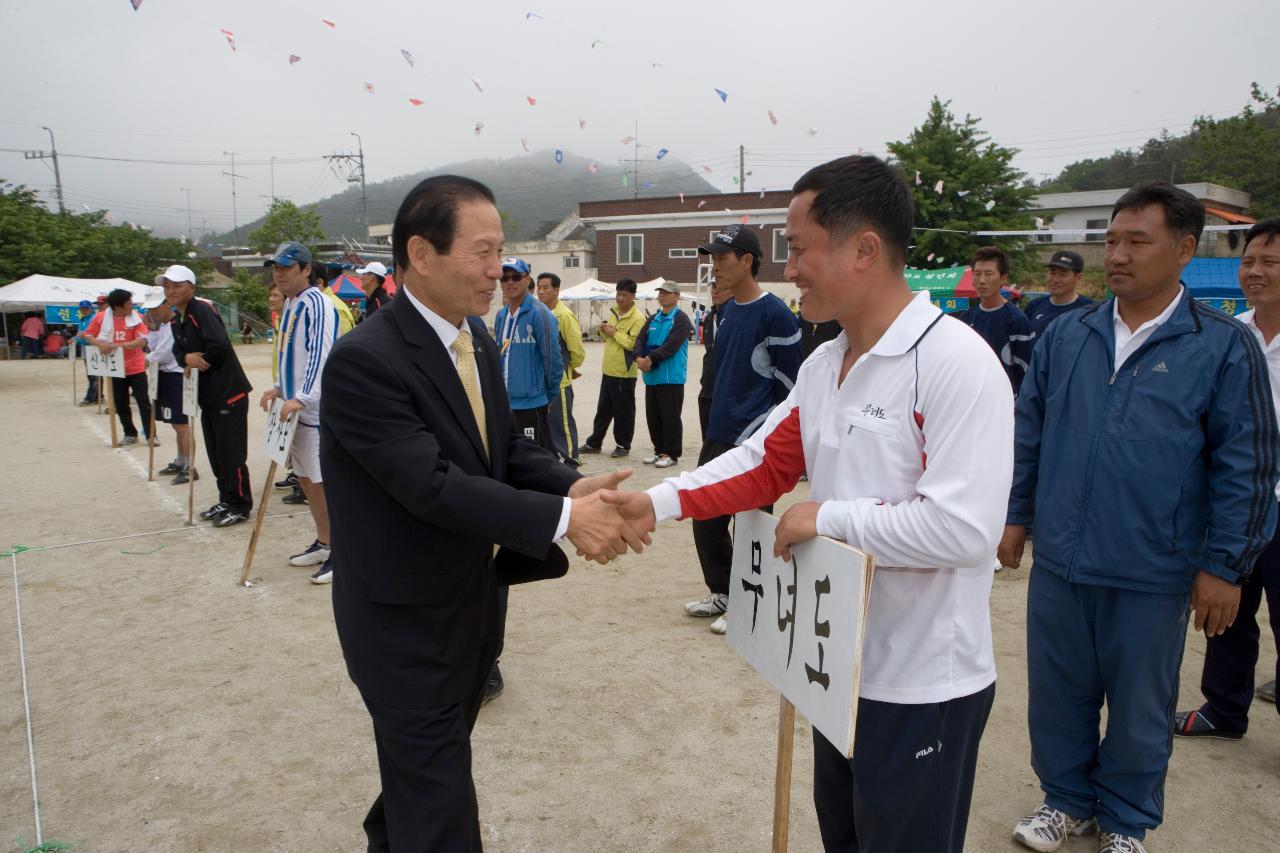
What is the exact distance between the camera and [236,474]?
22.9 feet

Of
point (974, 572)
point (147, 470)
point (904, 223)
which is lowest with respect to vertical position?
point (147, 470)

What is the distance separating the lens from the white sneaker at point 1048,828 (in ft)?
8.98

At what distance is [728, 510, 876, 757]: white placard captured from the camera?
164 cm

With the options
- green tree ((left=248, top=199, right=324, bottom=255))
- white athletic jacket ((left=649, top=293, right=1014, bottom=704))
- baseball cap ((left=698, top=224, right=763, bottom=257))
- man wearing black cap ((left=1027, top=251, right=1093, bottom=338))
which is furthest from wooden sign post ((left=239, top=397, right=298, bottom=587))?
green tree ((left=248, top=199, right=324, bottom=255))

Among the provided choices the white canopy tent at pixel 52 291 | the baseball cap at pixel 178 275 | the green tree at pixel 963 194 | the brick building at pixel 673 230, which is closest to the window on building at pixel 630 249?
the brick building at pixel 673 230

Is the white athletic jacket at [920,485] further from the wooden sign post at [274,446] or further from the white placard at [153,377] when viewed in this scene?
the white placard at [153,377]

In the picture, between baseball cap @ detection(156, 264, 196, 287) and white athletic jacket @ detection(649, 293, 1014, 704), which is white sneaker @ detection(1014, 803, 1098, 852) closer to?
white athletic jacket @ detection(649, 293, 1014, 704)

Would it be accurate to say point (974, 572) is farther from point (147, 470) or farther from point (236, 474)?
point (147, 470)

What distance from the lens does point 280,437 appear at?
208 inches

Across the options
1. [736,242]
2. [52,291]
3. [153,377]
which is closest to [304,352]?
[736,242]

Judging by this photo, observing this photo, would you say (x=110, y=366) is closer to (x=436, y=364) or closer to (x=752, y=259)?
(x=752, y=259)

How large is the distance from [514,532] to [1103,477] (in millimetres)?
1966

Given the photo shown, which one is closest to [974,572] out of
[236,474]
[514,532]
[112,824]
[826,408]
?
[826,408]

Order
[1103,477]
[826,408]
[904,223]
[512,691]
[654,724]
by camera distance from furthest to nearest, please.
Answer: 1. [512,691]
2. [654,724]
3. [1103,477]
4. [826,408]
5. [904,223]
